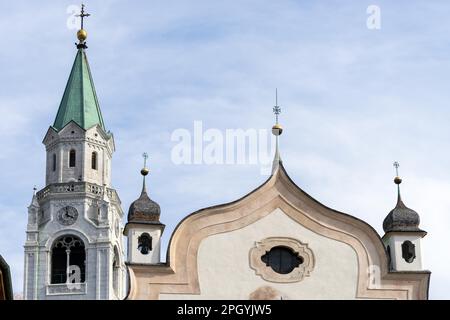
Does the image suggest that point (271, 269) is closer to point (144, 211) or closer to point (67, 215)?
point (144, 211)

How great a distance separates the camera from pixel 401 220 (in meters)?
31.2

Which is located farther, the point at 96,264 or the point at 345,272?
the point at 96,264

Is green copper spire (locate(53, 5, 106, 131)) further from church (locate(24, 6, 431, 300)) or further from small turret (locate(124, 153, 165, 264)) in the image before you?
small turret (locate(124, 153, 165, 264))

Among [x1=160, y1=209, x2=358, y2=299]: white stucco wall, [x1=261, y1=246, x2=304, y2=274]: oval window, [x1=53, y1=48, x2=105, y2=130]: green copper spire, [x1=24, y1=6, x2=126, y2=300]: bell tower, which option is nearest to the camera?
[x1=160, y1=209, x2=358, y2=299]: white stucco wall

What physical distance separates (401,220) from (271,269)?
3526 millimetres

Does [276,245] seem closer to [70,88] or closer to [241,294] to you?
[241,294]

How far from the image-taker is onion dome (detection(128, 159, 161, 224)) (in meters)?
30.7

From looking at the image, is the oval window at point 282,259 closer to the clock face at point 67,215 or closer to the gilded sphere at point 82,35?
the clock face at point 67,215

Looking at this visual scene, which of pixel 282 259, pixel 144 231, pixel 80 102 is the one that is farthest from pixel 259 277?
pixel 80 102

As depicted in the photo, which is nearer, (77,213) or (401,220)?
(401,220)

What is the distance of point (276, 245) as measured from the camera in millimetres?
30516

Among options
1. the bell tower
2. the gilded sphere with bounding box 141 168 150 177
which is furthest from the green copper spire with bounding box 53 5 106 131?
the gilded sphere with bounding box 141 168 150 177
